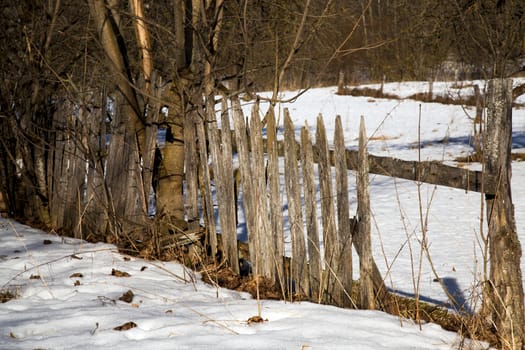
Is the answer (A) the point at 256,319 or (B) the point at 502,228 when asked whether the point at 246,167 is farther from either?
(B) the point at 502,228

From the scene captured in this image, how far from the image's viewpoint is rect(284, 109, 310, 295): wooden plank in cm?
352

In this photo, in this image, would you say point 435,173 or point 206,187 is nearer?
point 435,173

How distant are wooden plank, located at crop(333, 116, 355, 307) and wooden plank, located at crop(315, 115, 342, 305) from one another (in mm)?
36

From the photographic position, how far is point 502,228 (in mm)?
2861

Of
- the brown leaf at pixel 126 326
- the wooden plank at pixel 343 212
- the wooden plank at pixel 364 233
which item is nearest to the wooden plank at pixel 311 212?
the wooden plank at pixel 343 212

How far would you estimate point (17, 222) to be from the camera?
5.62 meters

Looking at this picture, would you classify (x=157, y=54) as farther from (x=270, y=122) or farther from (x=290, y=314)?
(x=290, y=314)

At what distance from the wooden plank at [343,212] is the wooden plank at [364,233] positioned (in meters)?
0.07

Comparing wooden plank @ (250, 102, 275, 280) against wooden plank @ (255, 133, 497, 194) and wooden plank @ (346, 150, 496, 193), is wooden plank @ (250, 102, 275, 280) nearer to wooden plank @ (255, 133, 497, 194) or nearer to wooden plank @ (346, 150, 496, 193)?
wooden plank @ (255, 133, 497, 194)

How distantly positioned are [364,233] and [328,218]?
0.72 ft

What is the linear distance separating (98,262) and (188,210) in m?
0.73

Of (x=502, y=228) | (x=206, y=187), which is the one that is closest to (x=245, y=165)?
(x=206, y=187)

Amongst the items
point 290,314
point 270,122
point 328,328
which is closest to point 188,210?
point 270,122

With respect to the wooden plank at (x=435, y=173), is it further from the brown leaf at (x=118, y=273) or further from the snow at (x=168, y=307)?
the brown leaf at (x=118, y=273)
